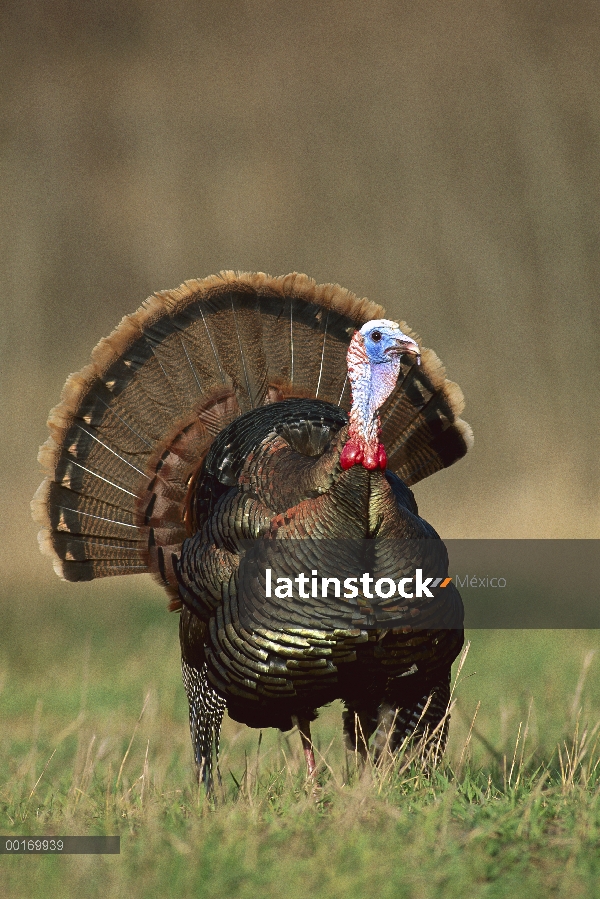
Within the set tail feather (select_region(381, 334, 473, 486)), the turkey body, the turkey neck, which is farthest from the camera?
tail feather (select_region(381, 334, 473, 486))

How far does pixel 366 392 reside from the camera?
13.4 ft

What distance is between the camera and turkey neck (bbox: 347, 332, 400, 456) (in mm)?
3932

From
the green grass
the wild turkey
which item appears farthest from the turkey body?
the green grass

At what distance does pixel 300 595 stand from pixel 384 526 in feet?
1.15

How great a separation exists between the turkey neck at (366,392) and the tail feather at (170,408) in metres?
0.98

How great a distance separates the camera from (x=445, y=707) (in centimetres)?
429

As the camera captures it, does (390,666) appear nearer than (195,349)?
Yes

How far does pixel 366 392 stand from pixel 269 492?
1.59ft

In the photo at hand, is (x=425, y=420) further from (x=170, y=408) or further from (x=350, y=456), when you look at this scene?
(x=350, y=456)

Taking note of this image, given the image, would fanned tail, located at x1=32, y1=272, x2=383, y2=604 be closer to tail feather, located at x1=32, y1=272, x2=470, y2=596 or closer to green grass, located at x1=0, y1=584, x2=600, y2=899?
tail feather, located at x1=32, y1=272, x2=470, y2=596

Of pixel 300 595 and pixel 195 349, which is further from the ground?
pixel 195 349

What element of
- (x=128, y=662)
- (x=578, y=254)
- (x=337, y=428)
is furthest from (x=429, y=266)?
(x=337, y=428)

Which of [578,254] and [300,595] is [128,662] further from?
[578,254]

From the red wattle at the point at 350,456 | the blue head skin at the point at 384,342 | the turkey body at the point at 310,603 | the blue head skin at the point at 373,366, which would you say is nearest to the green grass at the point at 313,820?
the turkey body at the point at 310,603
